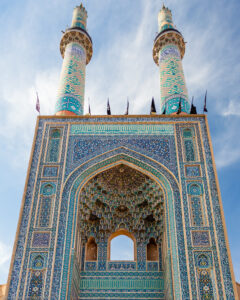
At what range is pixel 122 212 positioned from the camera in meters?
8.48

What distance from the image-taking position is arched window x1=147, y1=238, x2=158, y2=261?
812 cm

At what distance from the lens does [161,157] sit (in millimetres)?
7984

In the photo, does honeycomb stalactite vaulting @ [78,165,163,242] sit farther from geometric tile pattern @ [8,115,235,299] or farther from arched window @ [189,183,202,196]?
arched window @ [189,183,202,196]

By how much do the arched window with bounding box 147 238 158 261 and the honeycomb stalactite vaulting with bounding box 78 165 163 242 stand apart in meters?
0.16

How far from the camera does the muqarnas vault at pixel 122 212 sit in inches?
255

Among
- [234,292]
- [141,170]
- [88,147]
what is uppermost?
[88,147]

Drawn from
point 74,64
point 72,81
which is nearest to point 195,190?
point 72,81

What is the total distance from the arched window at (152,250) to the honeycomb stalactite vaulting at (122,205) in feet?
0.54

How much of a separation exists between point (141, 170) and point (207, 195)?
1424 millimetres

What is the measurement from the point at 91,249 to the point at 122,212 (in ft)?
3.33

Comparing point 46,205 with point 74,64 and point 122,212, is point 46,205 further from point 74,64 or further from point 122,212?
point 74,64

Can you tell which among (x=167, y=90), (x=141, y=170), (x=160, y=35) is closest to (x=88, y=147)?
(x=141, y=170)

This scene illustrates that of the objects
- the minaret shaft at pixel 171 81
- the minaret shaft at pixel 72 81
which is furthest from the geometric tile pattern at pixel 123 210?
the minaret shaft at pixel 171 81

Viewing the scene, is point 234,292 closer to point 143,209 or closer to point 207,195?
point 207,195
